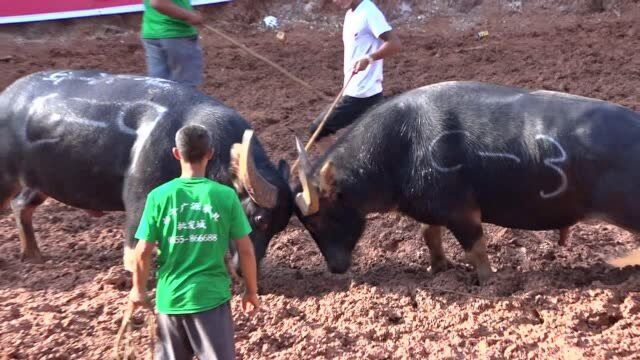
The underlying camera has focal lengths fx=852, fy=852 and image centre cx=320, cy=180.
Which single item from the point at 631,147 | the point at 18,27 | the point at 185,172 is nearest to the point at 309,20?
the point at 18,27

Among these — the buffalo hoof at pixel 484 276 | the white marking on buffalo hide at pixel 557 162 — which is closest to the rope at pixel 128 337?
the buffalo hoof at pixel 484 276

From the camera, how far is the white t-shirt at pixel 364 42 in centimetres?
653

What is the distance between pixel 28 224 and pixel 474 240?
338cm

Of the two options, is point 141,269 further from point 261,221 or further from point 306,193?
point 306,193

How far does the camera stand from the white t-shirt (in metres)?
6.53

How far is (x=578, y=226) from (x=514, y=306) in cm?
180

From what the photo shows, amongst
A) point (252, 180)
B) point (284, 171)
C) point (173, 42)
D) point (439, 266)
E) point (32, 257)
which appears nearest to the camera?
point (252, 180)

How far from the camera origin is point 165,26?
6844 mm

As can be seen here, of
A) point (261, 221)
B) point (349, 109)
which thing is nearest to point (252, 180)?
point (261, 221)

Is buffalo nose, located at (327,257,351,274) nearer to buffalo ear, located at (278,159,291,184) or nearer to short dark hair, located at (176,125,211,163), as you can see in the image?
buffalo ear, located at (278,159,291,184)

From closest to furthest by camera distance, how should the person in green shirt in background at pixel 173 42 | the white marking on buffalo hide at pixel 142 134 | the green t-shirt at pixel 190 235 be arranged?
the green t-shirt at pixel 190 235, the white marking on buffalo hide at pixel 142 134, the person in green shirt in background at pixel 173 42

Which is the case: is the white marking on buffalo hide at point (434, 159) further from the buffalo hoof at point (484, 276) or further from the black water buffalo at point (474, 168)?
the buffalo hoof at point (484, 276)

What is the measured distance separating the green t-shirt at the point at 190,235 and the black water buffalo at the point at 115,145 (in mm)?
1324

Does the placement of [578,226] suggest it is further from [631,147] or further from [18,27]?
[18,27]
